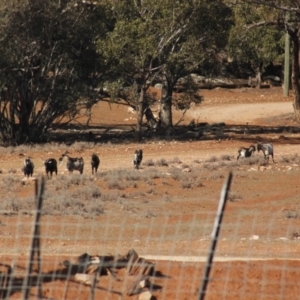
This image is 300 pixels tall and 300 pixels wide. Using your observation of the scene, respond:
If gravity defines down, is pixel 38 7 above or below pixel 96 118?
above

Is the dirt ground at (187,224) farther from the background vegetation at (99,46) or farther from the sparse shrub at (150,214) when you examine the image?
the background vegetation at (99,46)

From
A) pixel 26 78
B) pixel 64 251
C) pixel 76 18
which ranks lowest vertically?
pixel 64 251

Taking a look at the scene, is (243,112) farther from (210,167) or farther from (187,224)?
(187,224)

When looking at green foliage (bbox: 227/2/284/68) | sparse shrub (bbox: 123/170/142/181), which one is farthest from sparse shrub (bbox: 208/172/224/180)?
green foliage (bbox: 227/2/284/68)

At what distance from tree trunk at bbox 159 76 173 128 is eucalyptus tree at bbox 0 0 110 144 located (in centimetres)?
330

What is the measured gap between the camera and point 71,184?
2503cm

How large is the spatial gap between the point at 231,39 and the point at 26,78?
826cm

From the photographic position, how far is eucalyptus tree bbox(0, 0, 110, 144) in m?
34.4

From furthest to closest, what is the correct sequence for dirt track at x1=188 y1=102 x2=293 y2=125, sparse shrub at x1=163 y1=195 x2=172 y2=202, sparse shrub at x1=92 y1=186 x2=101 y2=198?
dirt track at x1=188 y1=102 x2=293 y2=125
sparse shrub at x1=92 y1=186 x2=101 y2=198
sparse shrub at x1=163 y1=195 x2=172 y2=202

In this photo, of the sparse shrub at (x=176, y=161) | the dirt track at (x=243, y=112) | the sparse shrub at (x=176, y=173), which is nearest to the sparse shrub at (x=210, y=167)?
the sparse shrub at (x=176, y=173)

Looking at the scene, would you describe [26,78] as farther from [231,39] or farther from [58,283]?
[58,283]

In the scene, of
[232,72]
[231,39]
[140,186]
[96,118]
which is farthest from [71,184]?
[232,72]

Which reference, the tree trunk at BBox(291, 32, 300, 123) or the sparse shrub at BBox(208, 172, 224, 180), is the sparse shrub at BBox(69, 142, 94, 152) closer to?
the sparse shrub at BBox(208, 172, 224, 180)

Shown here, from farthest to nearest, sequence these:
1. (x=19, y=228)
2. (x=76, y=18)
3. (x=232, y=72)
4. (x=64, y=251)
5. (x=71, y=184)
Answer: (x=232, y=72), (x=76, y=18), (x=71, y=184), (x=19, y=228), (x=64, y=251)
